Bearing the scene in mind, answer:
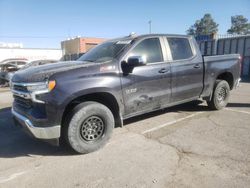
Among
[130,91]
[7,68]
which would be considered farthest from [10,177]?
[7,68]

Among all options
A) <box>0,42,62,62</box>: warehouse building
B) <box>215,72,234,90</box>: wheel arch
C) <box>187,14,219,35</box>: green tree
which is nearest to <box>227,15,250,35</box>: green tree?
<box>187,14,219,35</box>: green tree

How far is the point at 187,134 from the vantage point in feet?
15.4

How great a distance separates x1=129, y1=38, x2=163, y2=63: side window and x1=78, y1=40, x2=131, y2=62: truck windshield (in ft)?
0.81

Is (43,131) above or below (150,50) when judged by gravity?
below

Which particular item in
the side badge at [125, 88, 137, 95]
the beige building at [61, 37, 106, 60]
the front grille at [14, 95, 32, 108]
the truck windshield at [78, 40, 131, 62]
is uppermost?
the beige building at [61, 37, 106, 60]

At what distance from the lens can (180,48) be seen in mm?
5500

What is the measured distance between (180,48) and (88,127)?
2.87 meters

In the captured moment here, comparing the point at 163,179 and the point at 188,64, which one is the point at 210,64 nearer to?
the point at 188,64

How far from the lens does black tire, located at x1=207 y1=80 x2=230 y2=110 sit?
6238mm

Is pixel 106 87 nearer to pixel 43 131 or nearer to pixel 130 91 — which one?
pixel 130 91

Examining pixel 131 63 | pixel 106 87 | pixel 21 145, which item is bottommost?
pixel 21 145

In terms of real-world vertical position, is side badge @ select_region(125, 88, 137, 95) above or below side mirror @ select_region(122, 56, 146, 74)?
below

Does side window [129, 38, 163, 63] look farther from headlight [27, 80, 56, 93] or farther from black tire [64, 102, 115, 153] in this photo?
headlight [27, 80, 56, 93]

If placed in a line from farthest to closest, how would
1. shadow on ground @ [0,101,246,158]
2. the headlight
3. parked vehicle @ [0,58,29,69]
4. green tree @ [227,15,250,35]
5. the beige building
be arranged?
green tree @ [227,15,250,35] → the beige building → parked vehicle @ [0,58,29,69] → shadow on ground @ [0,101,246,158] → the headlight
